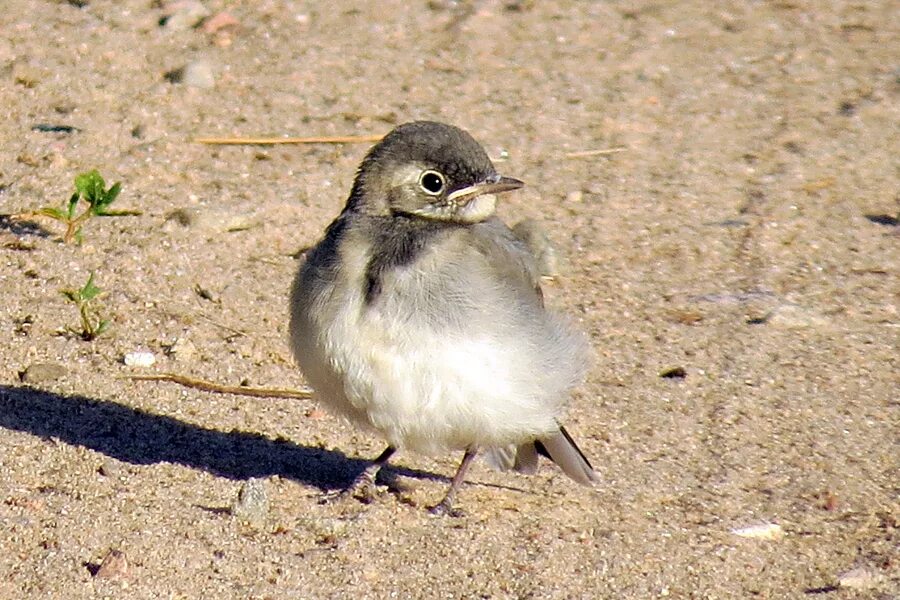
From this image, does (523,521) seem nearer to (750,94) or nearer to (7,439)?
(7,439)

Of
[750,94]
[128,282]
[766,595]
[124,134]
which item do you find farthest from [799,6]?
[766,595]

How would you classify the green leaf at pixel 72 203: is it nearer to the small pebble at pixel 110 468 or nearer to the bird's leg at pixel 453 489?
the small pebble at pixel 110 468

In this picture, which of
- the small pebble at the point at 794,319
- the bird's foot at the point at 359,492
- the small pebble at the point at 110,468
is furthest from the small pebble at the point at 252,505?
the small pebble at the point at 794,319

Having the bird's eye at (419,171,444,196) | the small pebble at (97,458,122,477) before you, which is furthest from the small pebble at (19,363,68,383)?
the bird's eye at (419,171,444,196)

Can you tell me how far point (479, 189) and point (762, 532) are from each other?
1757 mm

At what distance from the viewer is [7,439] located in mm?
6445

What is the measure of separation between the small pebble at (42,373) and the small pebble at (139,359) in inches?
11.5

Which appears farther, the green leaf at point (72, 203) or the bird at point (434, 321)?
the green leaf at point (72, 203)

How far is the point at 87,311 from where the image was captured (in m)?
7.47

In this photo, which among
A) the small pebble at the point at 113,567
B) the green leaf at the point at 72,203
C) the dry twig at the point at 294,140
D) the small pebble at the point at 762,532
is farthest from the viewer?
the dry twig at the point at 294,140

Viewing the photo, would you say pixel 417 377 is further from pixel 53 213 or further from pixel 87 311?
pixel 53 213

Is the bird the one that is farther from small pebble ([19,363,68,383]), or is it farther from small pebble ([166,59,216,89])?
small pebble ([166,59,216,89])

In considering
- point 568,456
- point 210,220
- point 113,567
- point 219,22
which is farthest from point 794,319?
point 219,22

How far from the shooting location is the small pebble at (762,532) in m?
6.21
